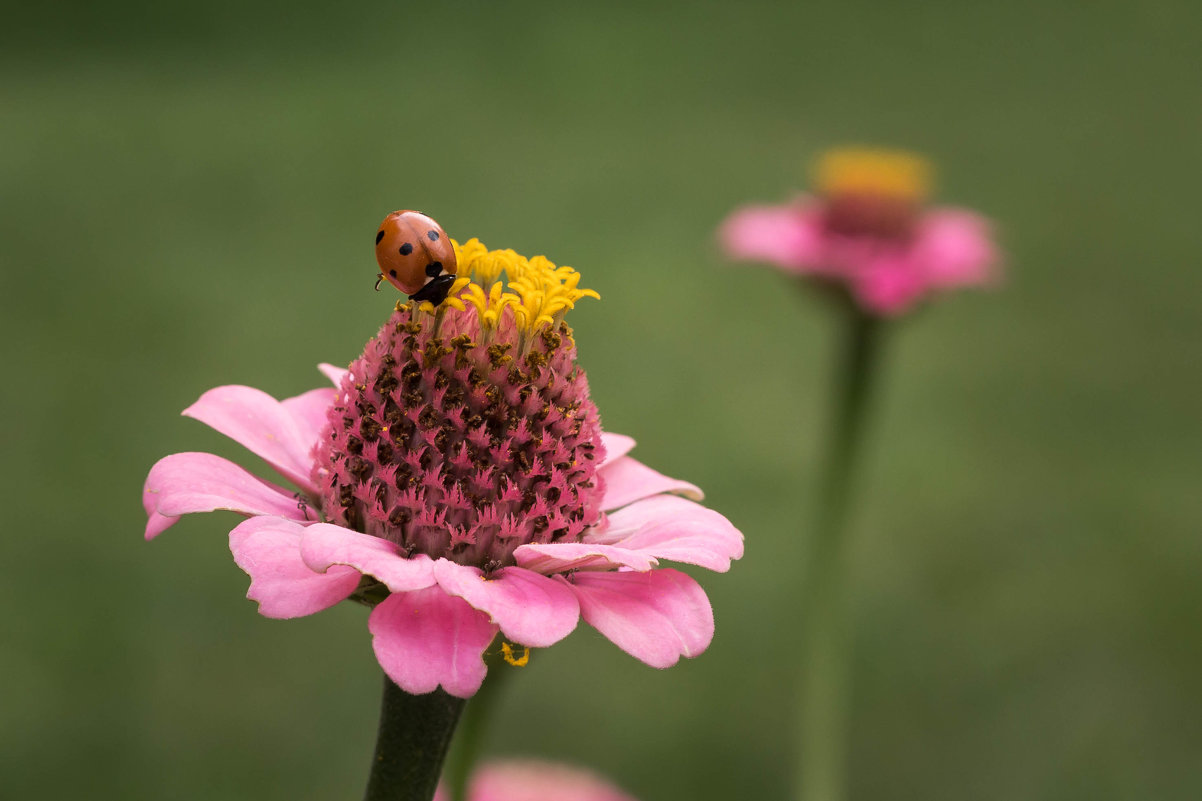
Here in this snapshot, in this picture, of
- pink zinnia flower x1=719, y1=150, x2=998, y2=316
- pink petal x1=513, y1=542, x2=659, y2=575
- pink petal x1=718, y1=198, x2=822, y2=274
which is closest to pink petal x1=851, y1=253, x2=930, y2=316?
pink zinnia flower x1=719, y1=150, x2=998, y2=316

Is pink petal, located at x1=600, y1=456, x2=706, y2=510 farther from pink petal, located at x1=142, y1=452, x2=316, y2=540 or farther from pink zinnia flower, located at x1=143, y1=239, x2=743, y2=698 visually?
pink petal, located at x1=142, y1=452, x2=316, y2=540

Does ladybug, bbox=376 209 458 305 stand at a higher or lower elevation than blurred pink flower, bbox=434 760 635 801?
higher

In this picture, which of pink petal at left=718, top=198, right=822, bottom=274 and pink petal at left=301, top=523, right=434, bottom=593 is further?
pink petal at left=718, top=198, right=822, bottom=274

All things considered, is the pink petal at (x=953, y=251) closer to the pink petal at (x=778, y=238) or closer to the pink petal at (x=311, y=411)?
the pink petal at (x=778, y=238)

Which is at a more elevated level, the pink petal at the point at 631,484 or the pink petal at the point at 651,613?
the pink petal at the point at 631,484

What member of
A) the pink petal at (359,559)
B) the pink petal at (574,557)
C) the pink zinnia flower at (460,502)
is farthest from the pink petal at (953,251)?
the pink petal at (359,559)

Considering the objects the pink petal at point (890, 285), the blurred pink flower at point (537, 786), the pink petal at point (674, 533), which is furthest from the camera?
the pink petal at point (890, 285)

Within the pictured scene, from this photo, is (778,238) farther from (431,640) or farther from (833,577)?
(431,640)
